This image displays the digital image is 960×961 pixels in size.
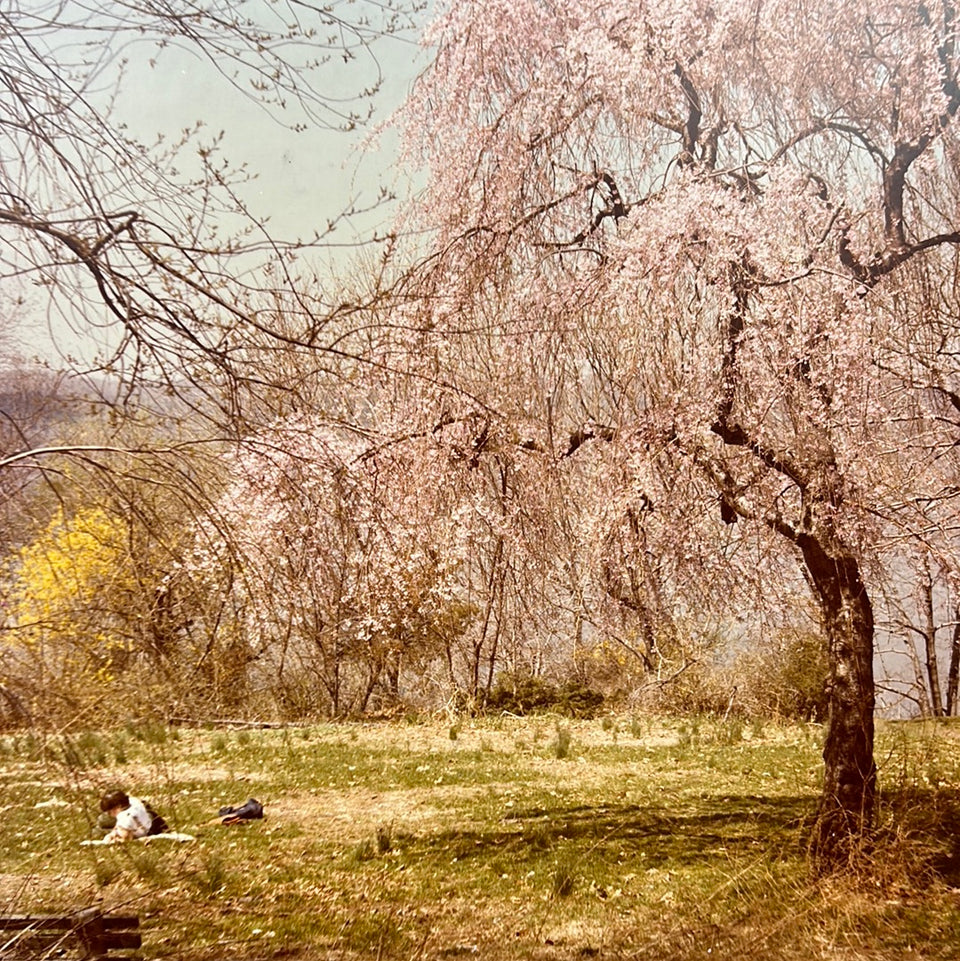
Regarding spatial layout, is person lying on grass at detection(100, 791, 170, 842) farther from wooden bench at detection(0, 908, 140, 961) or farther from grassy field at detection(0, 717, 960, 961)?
wooden bench at detection(0, 908, 140, 961)

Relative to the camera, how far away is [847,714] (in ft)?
9.66

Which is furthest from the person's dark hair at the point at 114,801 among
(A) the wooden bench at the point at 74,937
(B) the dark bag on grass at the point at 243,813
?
(A) the wooden bench at the point at 74,937

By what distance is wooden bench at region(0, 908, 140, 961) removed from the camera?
2174 millimetres

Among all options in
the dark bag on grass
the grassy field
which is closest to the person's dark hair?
the grassy field

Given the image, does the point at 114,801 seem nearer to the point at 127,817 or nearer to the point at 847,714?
the point at 127,817

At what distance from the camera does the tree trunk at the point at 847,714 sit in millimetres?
2900

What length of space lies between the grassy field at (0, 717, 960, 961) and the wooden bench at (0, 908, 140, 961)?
0.08 m

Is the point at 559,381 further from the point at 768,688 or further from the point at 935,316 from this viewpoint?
the point at 768,688

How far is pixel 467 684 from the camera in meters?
7.24

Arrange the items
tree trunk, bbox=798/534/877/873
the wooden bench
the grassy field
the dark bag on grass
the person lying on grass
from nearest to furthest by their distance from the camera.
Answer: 1. the wooden bench
2. the grassy field
3. tree trunk, bbox=798/534/877/873
4. the person lying on grass
5. the dark bag on grass

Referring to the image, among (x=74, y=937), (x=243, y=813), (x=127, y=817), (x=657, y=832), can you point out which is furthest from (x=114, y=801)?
(x=657, y=832)

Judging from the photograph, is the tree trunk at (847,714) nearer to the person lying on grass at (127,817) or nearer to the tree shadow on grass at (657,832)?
the tree shadow on grass at (657,832)

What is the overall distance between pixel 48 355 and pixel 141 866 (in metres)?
1.88

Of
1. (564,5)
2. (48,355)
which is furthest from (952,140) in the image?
(48,355)
